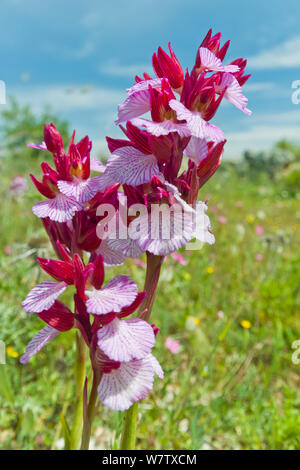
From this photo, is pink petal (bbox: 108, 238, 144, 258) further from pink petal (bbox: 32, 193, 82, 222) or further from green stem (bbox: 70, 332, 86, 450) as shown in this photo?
green stem (bbox: 70, 332, 86, 450)

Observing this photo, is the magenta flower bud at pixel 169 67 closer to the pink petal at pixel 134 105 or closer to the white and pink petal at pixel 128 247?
the pink petal at pixel 134 105

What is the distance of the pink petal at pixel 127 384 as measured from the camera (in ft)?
2.08

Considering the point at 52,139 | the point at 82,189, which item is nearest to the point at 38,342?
the point at 82,189

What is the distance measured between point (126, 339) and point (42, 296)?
181 mm

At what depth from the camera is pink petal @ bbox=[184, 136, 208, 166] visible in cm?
70

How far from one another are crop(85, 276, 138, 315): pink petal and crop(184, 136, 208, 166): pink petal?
260mm

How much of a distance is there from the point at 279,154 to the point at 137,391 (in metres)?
15.3

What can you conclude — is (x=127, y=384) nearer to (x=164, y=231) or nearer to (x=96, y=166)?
(x=164, y=231)

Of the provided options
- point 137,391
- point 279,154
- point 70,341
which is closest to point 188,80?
point 137,391

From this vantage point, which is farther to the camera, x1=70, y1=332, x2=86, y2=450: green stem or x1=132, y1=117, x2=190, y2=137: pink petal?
x1=70, y1=332, x2=86, y2=450: green stem

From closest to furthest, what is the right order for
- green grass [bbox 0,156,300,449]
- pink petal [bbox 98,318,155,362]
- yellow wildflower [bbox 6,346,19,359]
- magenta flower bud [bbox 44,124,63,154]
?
pink petal [bbox 98,318,155,362] < magenta flower bud [bbox 44,124,63,154] < green grass [bbox 0,156,300,449] < yellow wildflower [bbox 6,346,19,359]

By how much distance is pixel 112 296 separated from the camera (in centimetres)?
66

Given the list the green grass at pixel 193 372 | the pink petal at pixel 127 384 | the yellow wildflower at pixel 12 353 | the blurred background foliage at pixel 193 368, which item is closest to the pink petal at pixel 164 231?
the blurred background foliage at pixel 193 368

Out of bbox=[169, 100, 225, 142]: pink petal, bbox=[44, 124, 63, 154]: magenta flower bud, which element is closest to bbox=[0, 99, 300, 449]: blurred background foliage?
bbox=[169, 100, 225, 142]: pink petal
